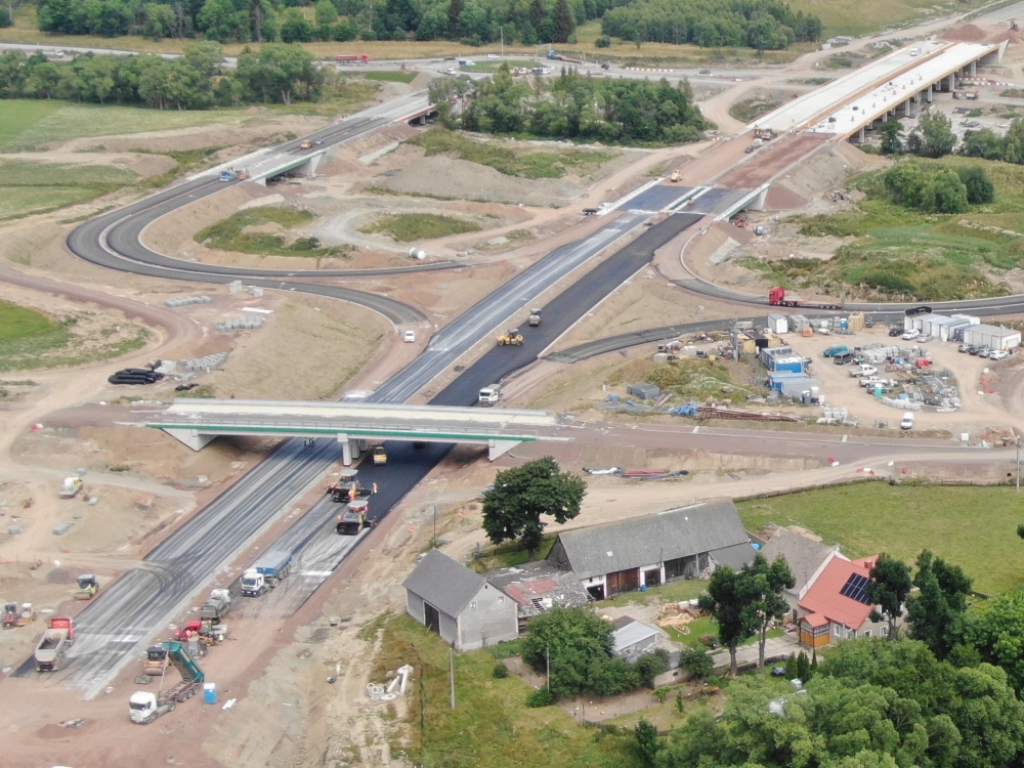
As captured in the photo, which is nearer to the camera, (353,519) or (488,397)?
Result: (353,519)

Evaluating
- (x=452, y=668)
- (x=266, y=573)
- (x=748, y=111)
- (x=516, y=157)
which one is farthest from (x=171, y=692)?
(x=748, y=111)

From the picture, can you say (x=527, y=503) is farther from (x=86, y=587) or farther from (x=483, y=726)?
(x=86, y=587)

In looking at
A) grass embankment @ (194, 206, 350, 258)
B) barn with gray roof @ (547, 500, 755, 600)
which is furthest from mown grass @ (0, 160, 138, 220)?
barn with gray roof @ (547, 500, 755, 600)

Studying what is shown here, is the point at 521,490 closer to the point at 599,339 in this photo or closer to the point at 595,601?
the point at 595,601

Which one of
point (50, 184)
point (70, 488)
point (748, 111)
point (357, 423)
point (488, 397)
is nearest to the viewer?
point (70, 488)

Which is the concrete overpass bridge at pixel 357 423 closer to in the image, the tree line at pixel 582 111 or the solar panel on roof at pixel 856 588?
the solar panel on roof at pixel 856 588

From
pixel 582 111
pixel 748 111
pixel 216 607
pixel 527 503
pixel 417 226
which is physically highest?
pixel 582 111

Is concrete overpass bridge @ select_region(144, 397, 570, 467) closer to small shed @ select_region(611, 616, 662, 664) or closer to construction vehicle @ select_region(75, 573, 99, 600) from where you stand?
construction vehicle @ select_region(75, 573, 99, 600)

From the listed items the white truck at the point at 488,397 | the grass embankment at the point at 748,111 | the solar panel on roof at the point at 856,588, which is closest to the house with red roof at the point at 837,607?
the solar panel on roof at the point at 856,588
